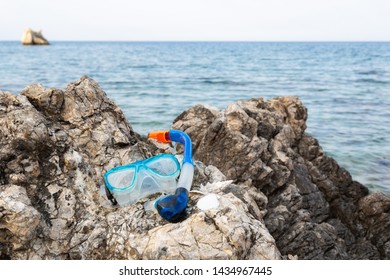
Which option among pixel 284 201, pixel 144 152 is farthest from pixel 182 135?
pixel 284 201

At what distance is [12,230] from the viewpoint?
3521mm

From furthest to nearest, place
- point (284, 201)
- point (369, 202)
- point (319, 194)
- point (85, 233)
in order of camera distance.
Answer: point (369, 202)
point (319, 194)
point (284, 201)
point (85, 233)

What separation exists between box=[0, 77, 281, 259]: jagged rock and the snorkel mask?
0.46ft

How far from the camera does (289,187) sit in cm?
711

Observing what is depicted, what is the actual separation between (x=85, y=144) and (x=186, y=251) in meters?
1.75

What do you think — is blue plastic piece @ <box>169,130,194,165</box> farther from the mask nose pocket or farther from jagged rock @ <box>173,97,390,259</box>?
jagged rock @ <box>173,97,390,259</box>

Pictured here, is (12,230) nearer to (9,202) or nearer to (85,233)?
(9,202)

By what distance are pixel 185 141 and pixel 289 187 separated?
335 centimetres

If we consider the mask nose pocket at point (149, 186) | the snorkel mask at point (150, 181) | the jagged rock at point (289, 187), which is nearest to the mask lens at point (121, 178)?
the snorkel mask at point (150, 181)

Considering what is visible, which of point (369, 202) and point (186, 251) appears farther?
point (369, 202)

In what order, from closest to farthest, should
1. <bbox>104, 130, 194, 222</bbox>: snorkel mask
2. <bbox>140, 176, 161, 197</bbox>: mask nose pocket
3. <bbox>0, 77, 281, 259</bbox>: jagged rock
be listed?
<bbox>0, 77, 281, 259</bbox>: jagged rock → <bbox>104, 130, 194, 222</bbox>: snorkel mask → <bbox>140, 176, 161, 197</bbox>: mask nose pocket
